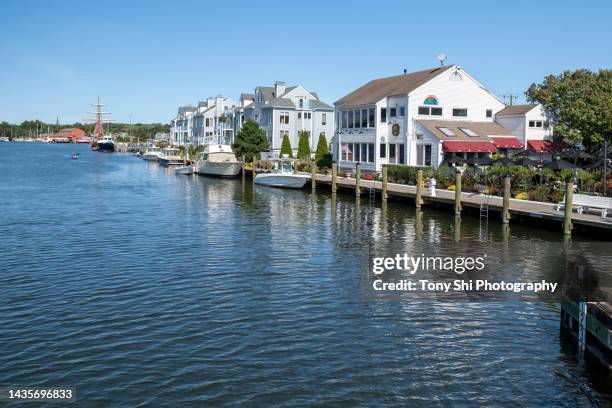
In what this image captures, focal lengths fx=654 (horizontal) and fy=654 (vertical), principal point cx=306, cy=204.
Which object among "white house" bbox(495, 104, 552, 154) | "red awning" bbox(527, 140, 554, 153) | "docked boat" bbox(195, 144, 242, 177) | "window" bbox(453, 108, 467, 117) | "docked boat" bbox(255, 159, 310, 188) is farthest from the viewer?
"docked boat" bbox(195, 144, 242, 177)

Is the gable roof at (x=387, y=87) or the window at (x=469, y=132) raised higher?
the gable roof at (x=387, y=87)

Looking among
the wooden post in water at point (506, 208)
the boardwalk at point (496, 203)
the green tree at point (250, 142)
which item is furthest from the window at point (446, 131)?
the green tree at point (250, 142)

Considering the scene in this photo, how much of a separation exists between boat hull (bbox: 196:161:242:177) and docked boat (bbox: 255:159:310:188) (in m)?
10.5

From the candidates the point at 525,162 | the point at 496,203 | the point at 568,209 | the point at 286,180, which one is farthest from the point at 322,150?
the point at 568,209

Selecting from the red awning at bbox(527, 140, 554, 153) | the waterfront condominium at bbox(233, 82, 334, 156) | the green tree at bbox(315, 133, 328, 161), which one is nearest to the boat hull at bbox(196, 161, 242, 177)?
the green tree at bbox(315, 133, 328, 161)

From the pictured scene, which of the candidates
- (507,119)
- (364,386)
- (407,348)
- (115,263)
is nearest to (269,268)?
(115,263)

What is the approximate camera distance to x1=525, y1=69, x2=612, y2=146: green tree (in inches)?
1941

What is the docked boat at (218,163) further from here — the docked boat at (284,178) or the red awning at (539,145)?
the red awning at (539,145)

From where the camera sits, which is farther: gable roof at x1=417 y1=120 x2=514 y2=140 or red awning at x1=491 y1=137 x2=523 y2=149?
red awning at x1=491 y1=137 x2=523 y2=149

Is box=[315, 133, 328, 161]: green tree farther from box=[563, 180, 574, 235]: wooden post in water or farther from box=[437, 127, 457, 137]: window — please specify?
box=[563, 180, 574, 235]: wooden post in water

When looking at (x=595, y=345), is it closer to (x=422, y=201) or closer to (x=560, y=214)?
(x=560, y=214)

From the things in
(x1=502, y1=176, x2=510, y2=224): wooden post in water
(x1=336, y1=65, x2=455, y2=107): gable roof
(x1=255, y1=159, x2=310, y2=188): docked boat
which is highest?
(x1=336, y1=65, x2=455, y2=107): gable roof

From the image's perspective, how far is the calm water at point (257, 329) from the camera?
13000 millimetres

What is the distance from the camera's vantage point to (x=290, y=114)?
92375mm
